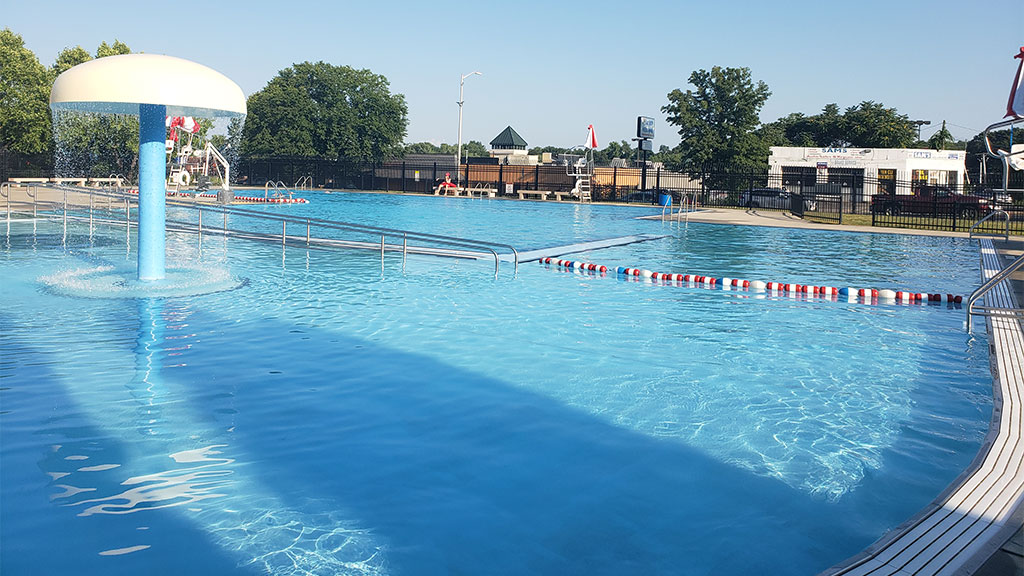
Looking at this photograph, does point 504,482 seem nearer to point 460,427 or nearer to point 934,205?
point 460,427

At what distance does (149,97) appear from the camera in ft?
32.2

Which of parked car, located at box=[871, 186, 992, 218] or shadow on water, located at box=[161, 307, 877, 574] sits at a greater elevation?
parked car, located at box=[871, 186, 992, 218]

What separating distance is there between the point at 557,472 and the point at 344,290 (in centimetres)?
760

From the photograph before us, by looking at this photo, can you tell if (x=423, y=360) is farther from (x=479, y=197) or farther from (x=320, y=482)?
(x=479, y=197)

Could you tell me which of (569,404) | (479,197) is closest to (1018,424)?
(569,404)

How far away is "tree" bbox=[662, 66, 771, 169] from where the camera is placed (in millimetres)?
51656

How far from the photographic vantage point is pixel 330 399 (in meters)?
6.62

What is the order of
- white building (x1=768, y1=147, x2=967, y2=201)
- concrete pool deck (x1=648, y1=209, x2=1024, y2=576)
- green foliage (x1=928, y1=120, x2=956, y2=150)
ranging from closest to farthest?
concrete pool deck (x1=648, y1=209, x2=1024, y2=576)
white building (x1=768, y1=147, x2=967, y2=201)
green foliage (x1=928, y1=120, x2=956, y2=150)

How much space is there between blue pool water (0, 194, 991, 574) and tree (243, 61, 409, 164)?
52.9 metres

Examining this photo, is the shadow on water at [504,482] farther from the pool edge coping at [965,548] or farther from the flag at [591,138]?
the flag at [591,138]

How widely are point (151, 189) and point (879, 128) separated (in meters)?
71.5

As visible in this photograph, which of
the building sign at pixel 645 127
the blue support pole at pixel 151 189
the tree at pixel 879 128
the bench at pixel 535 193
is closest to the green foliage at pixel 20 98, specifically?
the bench at pixel 535 193

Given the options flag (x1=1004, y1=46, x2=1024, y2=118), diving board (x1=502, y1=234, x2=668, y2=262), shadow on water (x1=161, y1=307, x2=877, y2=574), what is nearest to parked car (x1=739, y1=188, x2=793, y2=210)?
diving board (x1=502, y1=234, x2=668, y2=262)

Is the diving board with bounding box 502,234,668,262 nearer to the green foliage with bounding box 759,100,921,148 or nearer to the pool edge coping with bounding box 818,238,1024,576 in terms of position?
the pool edge coping with bounding box 818,238,1024,576
